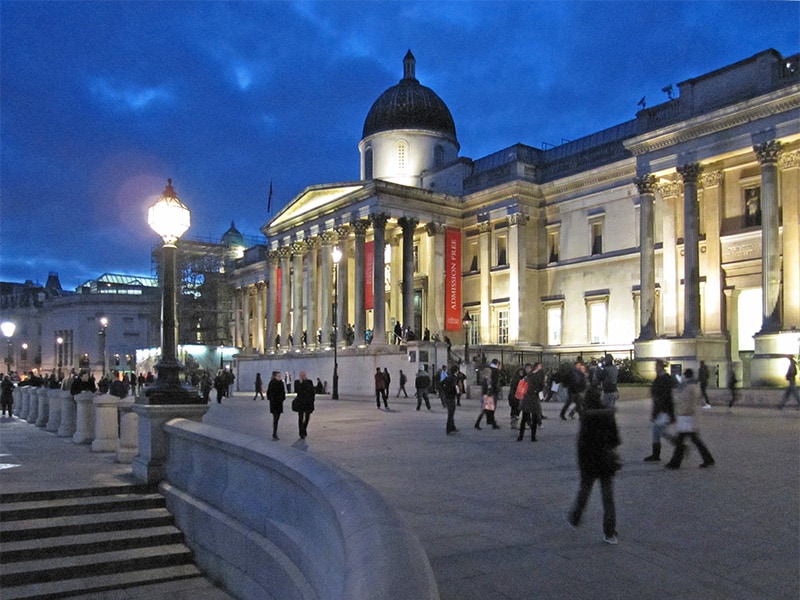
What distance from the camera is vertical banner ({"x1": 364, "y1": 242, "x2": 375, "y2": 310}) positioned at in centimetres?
4734

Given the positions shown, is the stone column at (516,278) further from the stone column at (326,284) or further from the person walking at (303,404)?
the person walking at (303,404)

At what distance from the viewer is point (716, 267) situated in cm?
3444

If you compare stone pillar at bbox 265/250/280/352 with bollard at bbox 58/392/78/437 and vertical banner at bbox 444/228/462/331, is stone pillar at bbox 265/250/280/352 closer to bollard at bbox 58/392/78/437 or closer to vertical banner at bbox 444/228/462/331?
vertical banner at bbox 444/228/462/331

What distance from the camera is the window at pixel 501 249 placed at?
4644cm

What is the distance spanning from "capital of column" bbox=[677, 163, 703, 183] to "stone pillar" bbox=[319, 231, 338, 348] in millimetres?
24651

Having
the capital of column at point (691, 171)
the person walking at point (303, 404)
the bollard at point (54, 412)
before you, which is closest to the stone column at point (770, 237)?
the capital of column at point (691, 171)

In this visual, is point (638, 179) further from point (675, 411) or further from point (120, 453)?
point (120, 453)

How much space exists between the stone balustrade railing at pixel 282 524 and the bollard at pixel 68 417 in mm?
9714

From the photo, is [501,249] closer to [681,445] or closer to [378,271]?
[378,271]

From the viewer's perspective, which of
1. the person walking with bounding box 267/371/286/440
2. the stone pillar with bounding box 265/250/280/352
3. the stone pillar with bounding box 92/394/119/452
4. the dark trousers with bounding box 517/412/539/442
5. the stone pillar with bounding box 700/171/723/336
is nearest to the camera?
the stone pillar with bounding box 92/394/119/452

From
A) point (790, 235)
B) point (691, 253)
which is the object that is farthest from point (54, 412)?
point (790, 235)

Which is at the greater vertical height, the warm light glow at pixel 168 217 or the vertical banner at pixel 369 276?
the vertical banner at pixel 369 276

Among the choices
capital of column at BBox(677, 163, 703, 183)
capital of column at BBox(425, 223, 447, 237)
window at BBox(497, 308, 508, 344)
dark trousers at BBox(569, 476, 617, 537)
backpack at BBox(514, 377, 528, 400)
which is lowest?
dark trousers at BBox(569, 476, 617, 537)

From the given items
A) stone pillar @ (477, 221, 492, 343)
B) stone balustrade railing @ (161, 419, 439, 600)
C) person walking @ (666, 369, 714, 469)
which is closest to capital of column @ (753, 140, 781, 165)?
stone pillar @ (477, 221, 492, 343)
